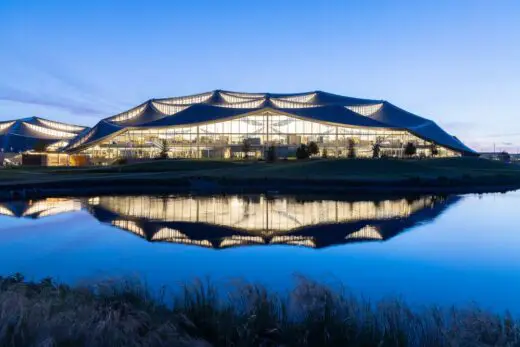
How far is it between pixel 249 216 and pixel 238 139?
5407 centimetres

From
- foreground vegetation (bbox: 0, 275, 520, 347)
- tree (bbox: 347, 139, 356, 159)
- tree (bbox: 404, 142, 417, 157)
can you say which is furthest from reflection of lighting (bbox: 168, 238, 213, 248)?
tree (bbox: 404, 142, 417, 157)

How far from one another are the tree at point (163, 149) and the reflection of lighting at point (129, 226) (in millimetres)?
48761

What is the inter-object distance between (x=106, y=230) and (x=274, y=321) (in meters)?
12.9

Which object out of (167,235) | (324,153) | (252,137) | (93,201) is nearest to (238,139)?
(252,137)

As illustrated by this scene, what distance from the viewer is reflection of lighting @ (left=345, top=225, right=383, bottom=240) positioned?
1662cm

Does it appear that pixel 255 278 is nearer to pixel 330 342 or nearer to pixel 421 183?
pixel 330 342

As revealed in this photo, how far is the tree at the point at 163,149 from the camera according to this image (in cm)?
6850

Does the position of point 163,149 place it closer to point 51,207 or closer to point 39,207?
point 39,207

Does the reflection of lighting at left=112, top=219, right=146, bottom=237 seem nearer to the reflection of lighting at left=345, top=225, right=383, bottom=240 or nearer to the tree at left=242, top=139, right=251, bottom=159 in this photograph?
the reflection of lighting at left=345, top=225, right=383, bottom=240

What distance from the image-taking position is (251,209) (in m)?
24.3

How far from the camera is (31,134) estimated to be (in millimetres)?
111438

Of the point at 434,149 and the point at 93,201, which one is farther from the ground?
the point at 434,149

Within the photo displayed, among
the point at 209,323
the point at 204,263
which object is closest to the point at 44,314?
the point at 209,323

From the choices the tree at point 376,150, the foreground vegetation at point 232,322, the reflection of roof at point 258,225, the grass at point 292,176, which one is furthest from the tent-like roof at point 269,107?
the foreground vegetation at point 232,322
